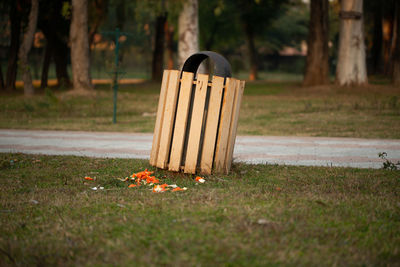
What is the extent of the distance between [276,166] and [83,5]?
14.8 m

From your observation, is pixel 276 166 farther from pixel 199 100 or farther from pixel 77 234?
pixel 77 234

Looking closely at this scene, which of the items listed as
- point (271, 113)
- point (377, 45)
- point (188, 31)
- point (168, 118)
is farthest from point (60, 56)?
point (168, 118)

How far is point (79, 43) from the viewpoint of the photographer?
1850 cm

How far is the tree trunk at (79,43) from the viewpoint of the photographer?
18516 millimetres

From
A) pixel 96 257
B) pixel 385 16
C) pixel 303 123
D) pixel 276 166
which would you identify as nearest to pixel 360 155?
pixel 276 166

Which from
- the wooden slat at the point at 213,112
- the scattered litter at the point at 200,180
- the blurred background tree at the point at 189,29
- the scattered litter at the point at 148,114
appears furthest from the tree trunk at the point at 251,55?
the scattered litter at the point at 200,180

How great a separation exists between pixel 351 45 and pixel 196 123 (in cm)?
1565

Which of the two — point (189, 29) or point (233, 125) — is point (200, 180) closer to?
point (233, 125)

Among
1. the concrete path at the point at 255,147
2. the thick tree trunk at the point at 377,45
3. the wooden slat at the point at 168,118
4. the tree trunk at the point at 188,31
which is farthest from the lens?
the thick tree trunk at the point at 377,45

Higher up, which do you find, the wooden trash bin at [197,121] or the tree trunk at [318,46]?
the tree trunk at [318,46]

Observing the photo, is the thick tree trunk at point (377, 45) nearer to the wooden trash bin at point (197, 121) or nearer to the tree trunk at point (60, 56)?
the tree trunk at point (60, 56)

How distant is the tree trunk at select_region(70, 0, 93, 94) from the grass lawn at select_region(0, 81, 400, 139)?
1069 millimetres

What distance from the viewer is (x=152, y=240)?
326 centimetres

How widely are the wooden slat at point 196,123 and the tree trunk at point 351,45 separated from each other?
50.4 ft
